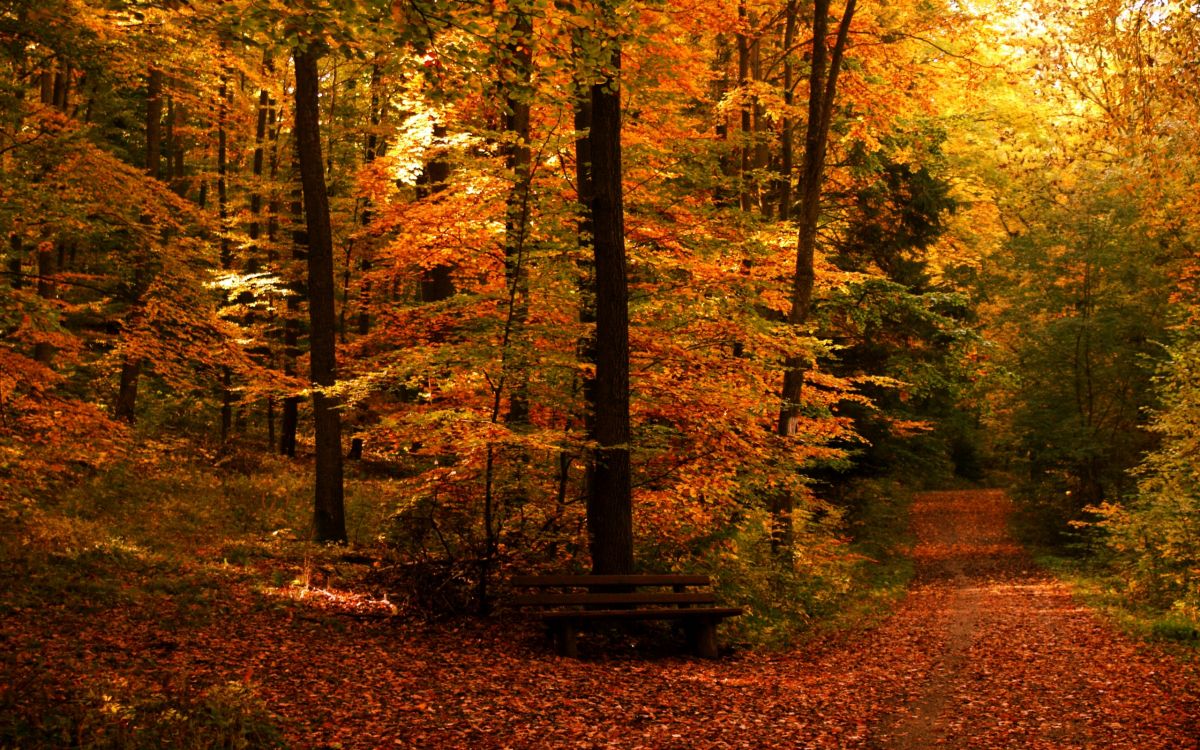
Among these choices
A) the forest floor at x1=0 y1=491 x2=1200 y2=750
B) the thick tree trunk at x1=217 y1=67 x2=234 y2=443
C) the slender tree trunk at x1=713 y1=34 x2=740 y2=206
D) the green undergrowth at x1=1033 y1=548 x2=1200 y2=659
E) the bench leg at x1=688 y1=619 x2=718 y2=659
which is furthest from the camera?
the thick tree trunk at x1=217 y1=67 x2=234 y2=443

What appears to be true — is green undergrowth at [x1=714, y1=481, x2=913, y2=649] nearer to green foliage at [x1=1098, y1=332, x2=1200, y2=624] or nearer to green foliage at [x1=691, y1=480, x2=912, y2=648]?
green foliage at [x1=691, y1=480, x2=912, y2=648]

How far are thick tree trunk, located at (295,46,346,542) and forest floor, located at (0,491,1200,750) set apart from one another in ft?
10.1

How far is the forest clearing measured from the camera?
7418mm

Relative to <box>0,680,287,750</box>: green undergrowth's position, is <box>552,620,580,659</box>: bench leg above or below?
below

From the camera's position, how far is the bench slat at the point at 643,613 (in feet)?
30.9

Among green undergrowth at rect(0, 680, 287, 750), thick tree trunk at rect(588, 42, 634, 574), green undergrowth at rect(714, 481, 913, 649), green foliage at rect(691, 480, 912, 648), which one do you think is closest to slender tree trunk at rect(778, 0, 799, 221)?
green foliage at rect(691, 480, 912, 648)

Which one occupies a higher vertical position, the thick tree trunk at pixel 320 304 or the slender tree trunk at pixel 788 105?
the slender tree trunk at pixel 788 105

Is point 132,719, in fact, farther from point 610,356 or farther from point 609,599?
point 610,356

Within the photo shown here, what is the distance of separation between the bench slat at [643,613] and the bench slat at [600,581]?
314 millimetres

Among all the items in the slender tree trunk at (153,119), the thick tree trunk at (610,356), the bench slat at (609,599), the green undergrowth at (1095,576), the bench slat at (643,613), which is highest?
the slender tree trunk at (153,119)

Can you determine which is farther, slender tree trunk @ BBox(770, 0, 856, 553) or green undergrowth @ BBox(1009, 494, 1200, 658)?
slender tree trunk @ BBox(770, 0, 856, 553)

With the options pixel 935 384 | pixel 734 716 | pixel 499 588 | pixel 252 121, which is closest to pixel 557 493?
pixel 499 588

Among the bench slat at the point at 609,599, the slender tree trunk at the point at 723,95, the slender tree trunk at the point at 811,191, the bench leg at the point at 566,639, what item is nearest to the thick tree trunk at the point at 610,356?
the bench slat at the point at 609,599

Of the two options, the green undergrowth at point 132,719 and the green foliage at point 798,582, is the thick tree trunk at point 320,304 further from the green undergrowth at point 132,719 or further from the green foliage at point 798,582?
the green undergrowth at point 132,719
